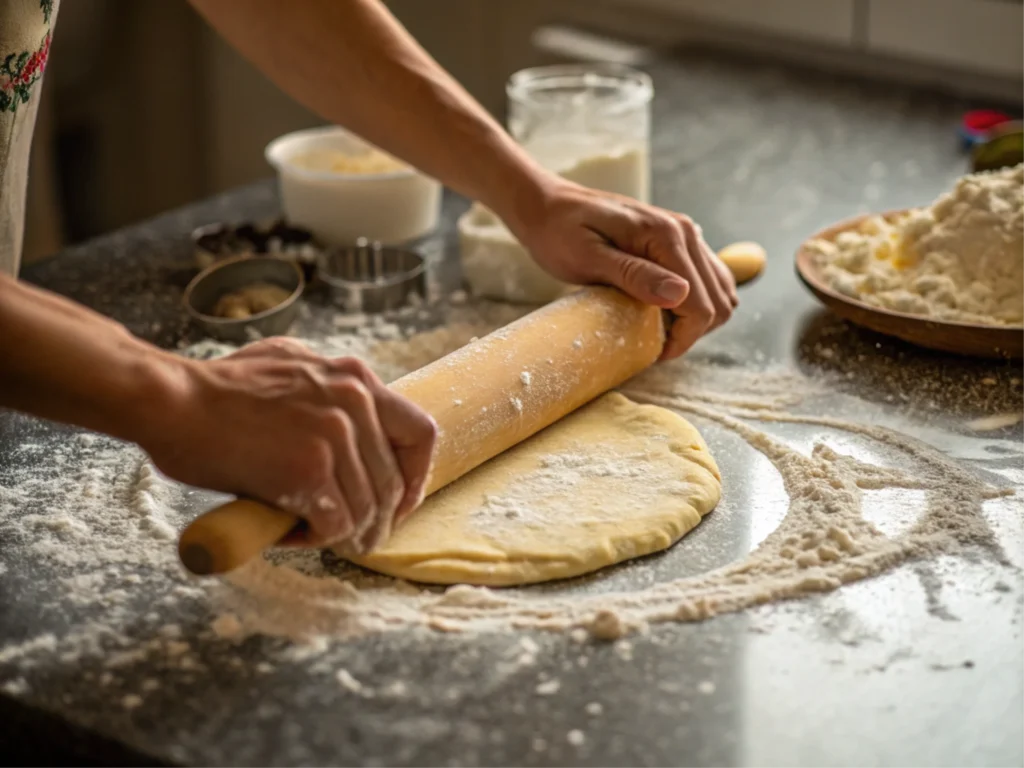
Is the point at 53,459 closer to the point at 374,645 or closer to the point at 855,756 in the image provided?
the point at 374,645

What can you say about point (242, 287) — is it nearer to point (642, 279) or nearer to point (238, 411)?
point (642, 279)

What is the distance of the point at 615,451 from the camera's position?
1406mm

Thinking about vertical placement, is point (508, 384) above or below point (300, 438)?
below

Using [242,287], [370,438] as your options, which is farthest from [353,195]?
[370,438]

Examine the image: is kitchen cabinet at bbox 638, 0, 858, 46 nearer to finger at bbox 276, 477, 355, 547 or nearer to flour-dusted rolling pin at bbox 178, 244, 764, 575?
flour-dusted rolling pin at bbox 178, 244, 764, 575

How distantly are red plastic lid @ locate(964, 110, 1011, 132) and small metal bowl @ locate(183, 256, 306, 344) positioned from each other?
136 cm

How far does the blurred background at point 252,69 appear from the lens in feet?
9.09

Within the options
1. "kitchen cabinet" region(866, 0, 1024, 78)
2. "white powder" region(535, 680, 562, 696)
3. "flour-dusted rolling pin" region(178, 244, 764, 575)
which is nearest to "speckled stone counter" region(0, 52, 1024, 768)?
"white powder" region(535, 680, 562, 696)

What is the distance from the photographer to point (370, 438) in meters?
1.11

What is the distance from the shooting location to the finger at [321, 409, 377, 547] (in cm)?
109

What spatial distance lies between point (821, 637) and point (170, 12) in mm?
3413

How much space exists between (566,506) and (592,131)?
2.90 feet

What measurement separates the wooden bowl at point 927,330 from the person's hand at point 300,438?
2.47 ft

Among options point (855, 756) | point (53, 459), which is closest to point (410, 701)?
point (855, 756)
